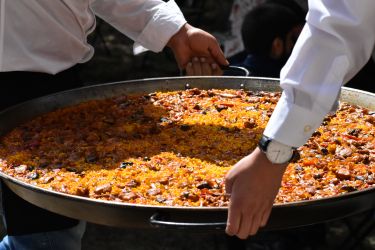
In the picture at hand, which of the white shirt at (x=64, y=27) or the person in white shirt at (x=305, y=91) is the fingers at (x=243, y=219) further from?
the white shirt at (x=64, y=27)

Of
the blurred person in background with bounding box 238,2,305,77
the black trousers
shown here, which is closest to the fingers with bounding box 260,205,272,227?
the black trousers

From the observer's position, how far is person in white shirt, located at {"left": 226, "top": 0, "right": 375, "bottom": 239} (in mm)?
1428

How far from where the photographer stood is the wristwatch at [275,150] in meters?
1.48

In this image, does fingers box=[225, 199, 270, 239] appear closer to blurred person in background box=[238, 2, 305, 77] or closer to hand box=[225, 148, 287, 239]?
hand box=[225, 148, 287, 239]

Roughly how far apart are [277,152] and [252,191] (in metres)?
0.10

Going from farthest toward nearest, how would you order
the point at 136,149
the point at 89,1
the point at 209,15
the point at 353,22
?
1. the point at 209,15
2. the point at 89,1
3. the point at 136,149
4. the point at 353,22

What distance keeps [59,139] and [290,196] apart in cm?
88

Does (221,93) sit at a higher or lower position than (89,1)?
lower

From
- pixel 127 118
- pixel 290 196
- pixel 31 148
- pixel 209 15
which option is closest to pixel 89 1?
pixel 127 118

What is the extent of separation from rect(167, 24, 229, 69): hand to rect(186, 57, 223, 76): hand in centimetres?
2

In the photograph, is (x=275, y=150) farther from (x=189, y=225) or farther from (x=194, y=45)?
(x=194, y=45)

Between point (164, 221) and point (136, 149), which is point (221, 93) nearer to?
point (136, 149)

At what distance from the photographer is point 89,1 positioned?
2566 mm

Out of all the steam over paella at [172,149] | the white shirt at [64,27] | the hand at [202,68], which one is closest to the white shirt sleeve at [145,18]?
the white shirt at [64,27]
